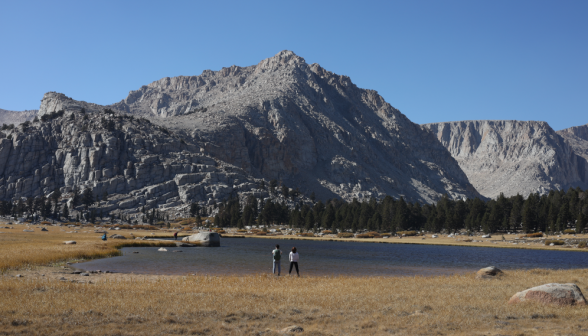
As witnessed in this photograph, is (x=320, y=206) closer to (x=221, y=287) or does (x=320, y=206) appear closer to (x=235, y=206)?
(x=235, y=206)

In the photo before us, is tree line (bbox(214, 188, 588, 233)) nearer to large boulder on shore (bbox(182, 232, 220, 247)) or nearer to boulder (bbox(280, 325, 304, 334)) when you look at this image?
large boulder on shore (bbox(182, 232, 220, 247))

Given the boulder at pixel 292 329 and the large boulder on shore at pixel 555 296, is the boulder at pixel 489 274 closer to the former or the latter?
the large boulder on shore at pixel 555 296

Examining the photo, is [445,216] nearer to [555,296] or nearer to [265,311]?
[555,296]

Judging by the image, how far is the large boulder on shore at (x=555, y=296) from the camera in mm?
18125

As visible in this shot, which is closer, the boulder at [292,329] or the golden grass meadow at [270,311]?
the boulder at [292,329]

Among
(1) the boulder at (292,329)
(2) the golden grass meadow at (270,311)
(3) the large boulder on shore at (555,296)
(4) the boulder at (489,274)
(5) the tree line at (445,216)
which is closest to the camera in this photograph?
(1) the boulder at (292,329)

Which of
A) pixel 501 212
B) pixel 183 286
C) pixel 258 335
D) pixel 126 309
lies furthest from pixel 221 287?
pixel 501 212

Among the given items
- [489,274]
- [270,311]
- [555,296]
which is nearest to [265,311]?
[270,311]

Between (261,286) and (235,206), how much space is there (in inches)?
6264

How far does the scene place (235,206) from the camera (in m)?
182

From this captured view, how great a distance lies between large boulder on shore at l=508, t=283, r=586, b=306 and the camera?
59.5ft

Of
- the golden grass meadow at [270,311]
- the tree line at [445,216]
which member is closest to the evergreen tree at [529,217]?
the tree line at [445,216]

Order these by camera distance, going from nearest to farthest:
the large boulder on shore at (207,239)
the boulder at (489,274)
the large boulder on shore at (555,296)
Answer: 1. the large boulder on shore at (555,296)
2. the boulder at (489,274)
3. the large boulder on shore at (207,239)

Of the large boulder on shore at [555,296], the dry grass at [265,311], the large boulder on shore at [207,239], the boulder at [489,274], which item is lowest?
the large boulder on shore at [207,239]
